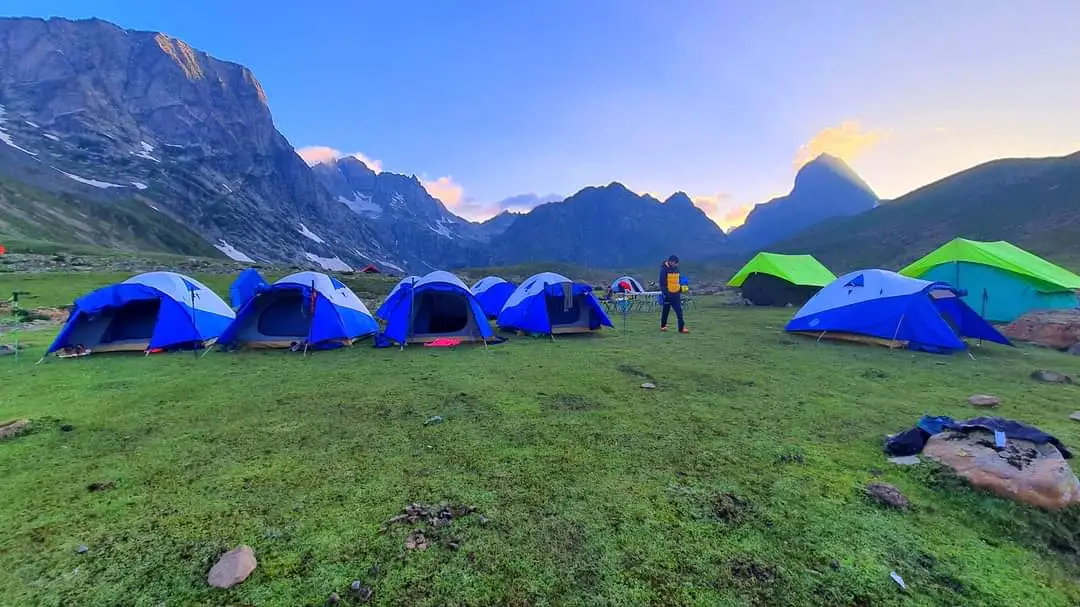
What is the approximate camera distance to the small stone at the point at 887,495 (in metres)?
4.03

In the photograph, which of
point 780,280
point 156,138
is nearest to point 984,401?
point 780,280

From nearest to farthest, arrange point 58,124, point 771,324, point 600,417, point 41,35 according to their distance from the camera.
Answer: point 600,417 < point 771,324 < point 58,124 < point 41,35

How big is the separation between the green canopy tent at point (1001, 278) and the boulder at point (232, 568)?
18948 millimetres

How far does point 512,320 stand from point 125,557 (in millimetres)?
11092

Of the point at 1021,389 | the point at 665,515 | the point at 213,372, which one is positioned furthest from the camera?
the point at 213,372

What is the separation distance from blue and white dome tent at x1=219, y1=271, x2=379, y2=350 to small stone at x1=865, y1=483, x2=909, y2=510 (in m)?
10.9

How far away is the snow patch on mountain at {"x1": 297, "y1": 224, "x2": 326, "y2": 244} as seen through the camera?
152 m

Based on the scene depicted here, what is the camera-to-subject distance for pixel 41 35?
131 metres

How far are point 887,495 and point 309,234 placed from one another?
574ft

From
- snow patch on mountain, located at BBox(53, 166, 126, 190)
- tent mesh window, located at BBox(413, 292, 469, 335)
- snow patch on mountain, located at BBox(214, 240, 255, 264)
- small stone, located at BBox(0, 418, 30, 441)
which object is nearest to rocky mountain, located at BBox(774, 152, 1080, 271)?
tent mesh window, located at BBox(413, 292, 469, 335)

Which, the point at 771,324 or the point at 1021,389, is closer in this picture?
the point at 1021,389

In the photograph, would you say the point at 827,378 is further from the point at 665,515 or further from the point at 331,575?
the point at 331,575

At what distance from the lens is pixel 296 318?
39.6 ft

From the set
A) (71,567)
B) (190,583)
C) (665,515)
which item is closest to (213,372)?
(71,567)
